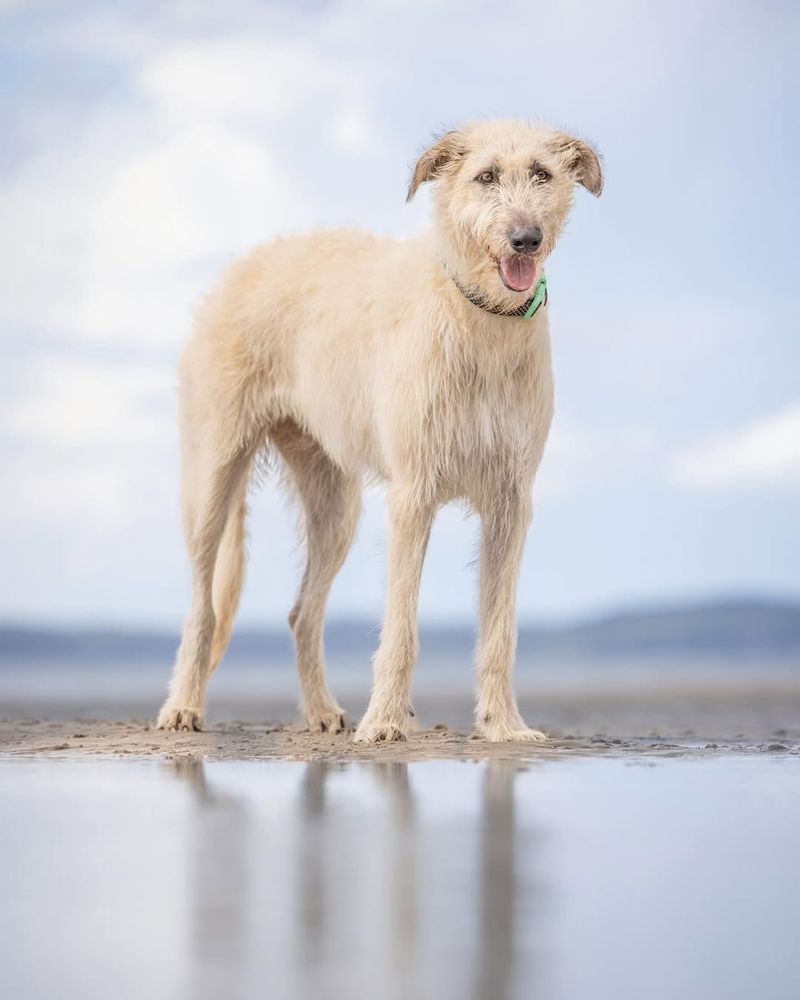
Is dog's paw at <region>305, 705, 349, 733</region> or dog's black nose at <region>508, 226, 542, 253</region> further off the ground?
dog's black nose at <region>508, 226, 542, 253</region>

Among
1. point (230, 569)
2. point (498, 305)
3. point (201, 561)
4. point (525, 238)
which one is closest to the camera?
point (525, 238)

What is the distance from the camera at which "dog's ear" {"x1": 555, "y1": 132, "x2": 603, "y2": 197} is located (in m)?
8.11

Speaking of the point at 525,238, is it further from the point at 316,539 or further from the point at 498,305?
the point at 316,539

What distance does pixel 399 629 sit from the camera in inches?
318

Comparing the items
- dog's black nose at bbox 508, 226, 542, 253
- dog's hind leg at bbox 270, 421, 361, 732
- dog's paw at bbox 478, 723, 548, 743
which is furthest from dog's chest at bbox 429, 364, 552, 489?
dog's hind leg at bbox 270, 421, 361, 732

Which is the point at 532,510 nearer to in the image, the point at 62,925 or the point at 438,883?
the point at 438,883

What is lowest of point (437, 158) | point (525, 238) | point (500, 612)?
point (500, 612)

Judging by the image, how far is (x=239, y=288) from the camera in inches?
405

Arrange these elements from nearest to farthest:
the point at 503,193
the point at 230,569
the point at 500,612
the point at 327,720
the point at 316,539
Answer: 1. the point at 503,193
2. the point at 500,612
3. the point at 327,720
4. the point at 316,539
5. the point at 230,569

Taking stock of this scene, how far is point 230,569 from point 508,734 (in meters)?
3.13

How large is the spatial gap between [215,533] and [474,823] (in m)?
5.28

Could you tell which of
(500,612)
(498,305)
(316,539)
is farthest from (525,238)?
(316,539)

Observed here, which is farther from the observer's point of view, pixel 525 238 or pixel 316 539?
pixel 316 539

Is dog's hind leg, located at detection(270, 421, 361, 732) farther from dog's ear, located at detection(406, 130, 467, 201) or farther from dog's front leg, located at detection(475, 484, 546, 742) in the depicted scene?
dog's ear, located at detection(406, 130, 467, 201)
